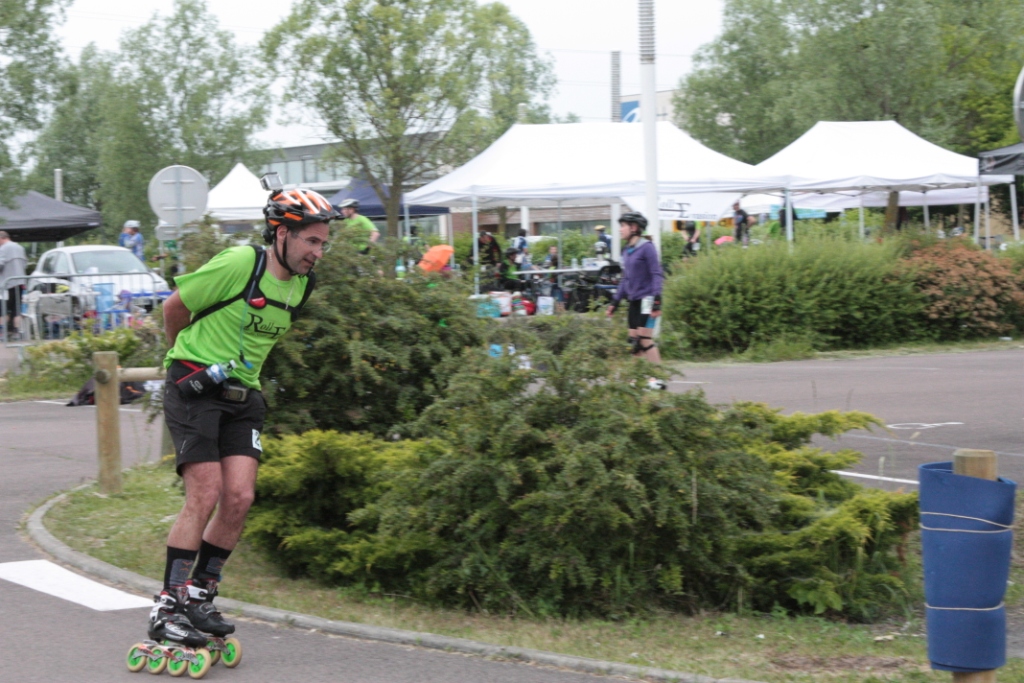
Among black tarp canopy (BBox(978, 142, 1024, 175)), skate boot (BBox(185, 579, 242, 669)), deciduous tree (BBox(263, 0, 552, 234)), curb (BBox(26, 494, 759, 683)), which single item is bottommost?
curb (BBox(26, 494, 759, 683))

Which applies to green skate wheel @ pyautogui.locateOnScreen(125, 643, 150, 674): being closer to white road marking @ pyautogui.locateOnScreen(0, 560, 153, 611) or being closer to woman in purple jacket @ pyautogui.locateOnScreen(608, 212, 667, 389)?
white road marking @ pyautogui.locateOnScreen(0, 560, 153, 611)

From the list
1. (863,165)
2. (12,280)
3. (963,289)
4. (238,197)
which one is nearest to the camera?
(12,280)

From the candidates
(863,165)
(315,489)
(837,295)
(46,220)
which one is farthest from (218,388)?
(46,220)

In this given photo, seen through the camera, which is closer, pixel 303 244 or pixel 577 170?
pixel 303 244

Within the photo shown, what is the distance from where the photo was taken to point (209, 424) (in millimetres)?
5090

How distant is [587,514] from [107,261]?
912 inches

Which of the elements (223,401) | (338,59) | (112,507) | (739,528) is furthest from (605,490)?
(338,59)

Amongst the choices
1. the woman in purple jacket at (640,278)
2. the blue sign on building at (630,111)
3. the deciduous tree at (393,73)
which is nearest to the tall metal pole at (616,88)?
the blue sign on building at (630,111)

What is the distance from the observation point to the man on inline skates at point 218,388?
16.7ft

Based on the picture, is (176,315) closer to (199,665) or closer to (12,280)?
(199,665)

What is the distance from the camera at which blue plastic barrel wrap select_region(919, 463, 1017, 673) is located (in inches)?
175

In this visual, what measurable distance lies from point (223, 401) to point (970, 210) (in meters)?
49.5

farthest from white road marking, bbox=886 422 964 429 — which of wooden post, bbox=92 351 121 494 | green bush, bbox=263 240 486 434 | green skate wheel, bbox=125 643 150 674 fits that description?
green skate wheel, bbox=125 643 150 674

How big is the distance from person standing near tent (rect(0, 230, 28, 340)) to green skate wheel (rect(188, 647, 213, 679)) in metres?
14.8
